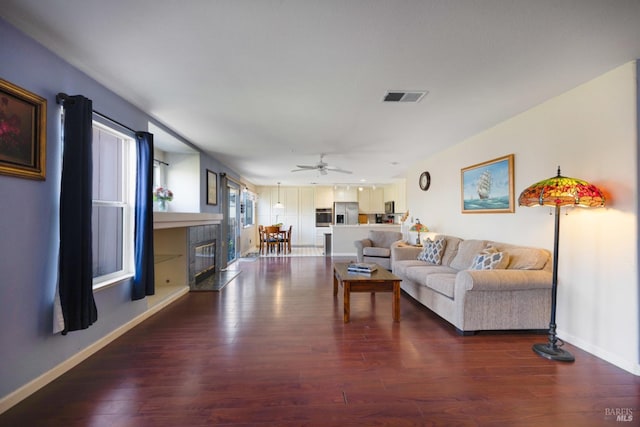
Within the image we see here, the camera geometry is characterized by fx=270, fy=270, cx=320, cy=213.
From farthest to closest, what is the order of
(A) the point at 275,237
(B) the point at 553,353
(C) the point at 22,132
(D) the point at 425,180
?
(A) the point at 275,237 < (D) the point at 425,180 < (B) the point at 553,353 < (C) the point at 22,132

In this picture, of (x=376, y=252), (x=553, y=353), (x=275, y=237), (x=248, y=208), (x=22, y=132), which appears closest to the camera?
(x=22, y=132)

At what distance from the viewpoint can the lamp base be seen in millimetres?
2312

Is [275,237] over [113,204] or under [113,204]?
under

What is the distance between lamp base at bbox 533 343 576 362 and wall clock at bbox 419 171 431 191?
3595 millimetres

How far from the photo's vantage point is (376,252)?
608 cm

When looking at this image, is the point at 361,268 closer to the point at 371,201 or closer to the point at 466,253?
the point at 466,253

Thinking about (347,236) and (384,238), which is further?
(347,236)

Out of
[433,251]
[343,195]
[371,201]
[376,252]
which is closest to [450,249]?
[433,251]

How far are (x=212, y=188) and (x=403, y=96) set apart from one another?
4.20 m

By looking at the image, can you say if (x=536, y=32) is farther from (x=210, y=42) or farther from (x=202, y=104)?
(x=202, y=104)

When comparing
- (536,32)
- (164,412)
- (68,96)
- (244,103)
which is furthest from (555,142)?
(68,96)

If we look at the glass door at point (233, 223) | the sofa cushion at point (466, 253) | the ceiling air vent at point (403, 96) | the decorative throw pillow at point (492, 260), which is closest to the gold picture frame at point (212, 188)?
the glass door at point (233, 223)

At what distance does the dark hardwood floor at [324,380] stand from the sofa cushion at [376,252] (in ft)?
9.29

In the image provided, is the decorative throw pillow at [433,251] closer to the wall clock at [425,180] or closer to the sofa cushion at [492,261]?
the sofa cushion at [492,261]
